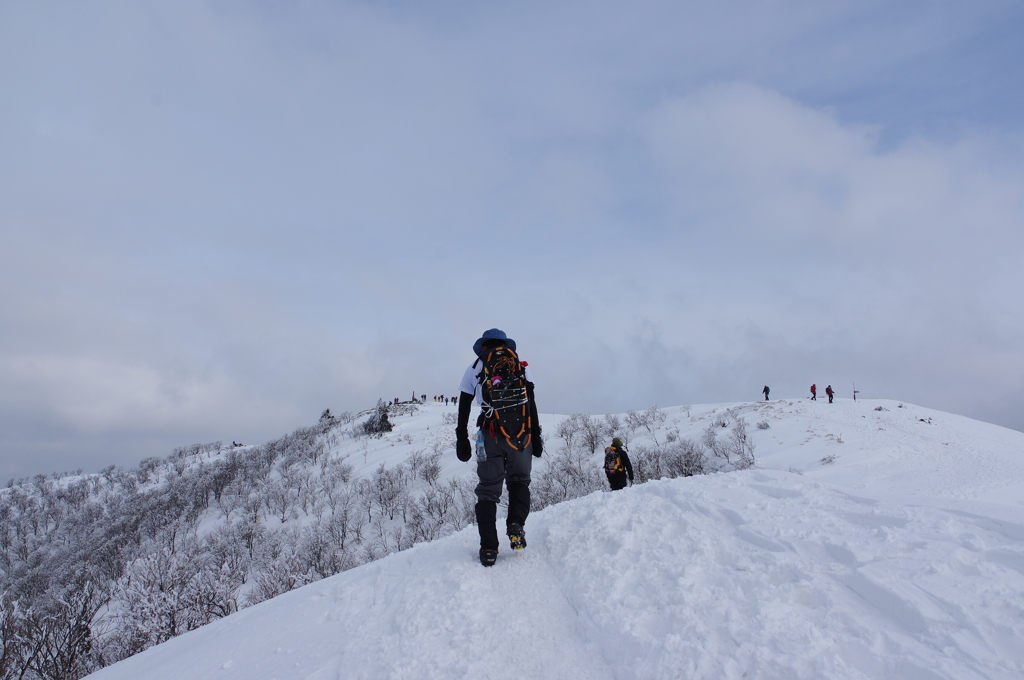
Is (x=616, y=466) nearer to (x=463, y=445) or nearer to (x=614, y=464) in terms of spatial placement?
(x=614, y=464)

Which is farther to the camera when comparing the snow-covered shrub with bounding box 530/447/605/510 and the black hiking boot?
the snow-covered shrub with bounding box 530/447/605/510

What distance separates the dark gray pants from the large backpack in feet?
0.31

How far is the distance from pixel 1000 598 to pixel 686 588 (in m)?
1.62

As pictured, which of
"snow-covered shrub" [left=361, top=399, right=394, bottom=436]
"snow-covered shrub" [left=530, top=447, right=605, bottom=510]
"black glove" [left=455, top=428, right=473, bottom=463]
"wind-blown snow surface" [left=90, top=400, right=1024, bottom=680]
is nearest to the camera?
"wind-blown snow surface" [left=90, top=400, right=1024, bottom=680]

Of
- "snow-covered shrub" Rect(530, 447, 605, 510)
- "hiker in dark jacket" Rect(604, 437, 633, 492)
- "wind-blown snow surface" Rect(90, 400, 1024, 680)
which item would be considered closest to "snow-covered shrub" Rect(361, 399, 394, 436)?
"snow-covered shrub" Rect(530, 447, 605, 510)

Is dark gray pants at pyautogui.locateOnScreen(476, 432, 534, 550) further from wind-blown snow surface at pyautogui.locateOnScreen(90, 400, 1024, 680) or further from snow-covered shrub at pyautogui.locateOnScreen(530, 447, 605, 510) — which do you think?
snow-covered shrub at pyautogui.locateOnScreen(530, 447, 605, 510)

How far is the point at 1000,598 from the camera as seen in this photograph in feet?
8.55

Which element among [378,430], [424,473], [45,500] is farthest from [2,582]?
[424,473]

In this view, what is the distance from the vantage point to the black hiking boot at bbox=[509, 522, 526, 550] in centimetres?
491

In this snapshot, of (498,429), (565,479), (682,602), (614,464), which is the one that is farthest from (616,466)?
(565,479)

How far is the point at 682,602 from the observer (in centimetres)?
316

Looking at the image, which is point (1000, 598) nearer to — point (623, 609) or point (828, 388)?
point (623, 609)

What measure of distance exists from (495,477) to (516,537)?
2.21 ft

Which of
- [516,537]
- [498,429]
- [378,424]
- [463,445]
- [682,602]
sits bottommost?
[378,424]
